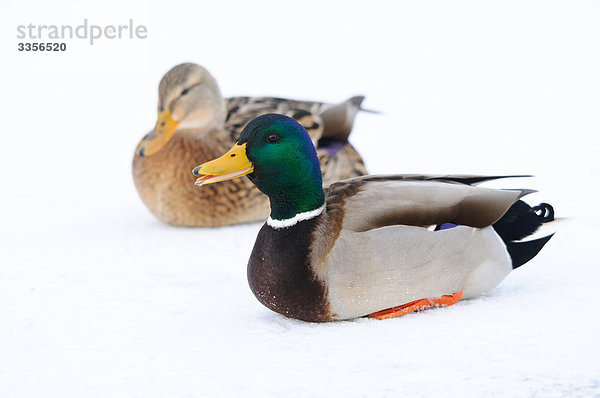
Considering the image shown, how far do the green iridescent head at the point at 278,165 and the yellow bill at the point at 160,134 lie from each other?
199 centimetres

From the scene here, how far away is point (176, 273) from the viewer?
4164 millimetres

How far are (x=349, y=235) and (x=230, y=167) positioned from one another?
0.54m

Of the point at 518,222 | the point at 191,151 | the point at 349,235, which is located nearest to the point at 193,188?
the point at 191,151

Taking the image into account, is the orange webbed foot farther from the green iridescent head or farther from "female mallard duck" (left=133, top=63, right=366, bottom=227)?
"female mallard duck" (left=133, top=63, right=366, bottom=227)

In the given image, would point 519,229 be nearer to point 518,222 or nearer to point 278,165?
point 518,222

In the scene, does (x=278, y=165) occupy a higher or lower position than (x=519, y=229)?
higher

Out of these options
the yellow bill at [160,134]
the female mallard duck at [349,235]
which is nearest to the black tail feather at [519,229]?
the female mallard duck at [349,235]

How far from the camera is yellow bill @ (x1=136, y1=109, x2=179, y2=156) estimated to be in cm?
514

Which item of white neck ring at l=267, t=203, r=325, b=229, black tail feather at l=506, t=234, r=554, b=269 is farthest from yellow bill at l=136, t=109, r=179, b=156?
black tail feather at l=506, t=234, r=554, b=269

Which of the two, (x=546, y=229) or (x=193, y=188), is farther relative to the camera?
(x=193, y=188)

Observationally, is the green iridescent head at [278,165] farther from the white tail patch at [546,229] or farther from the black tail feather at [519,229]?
the white tail patch at [546,229]

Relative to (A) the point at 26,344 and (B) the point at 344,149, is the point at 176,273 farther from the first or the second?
(B) the point at 344,149

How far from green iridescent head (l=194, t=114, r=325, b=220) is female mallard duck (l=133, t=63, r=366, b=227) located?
6.06 ft

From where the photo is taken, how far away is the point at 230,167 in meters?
3.18
